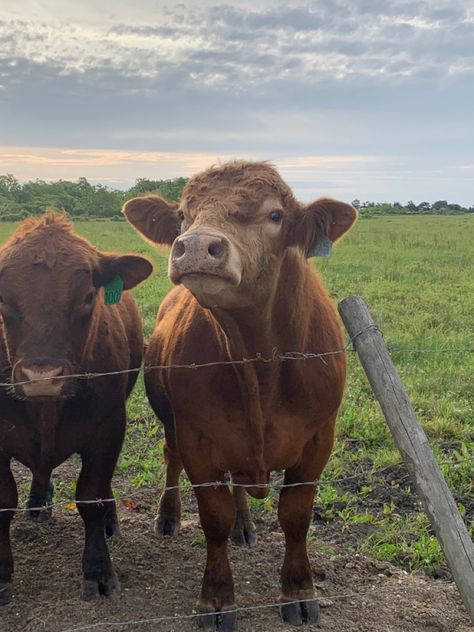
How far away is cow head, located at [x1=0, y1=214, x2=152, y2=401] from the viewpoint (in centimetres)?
347

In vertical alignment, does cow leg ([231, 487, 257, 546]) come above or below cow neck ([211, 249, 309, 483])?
below

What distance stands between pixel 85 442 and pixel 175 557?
3.12ft

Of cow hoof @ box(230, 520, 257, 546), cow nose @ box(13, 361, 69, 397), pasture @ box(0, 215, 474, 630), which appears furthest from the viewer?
cow hoof @ box(230, 520, 257, 546)

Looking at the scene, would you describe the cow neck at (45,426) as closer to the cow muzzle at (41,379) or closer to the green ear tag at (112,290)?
the cow muzzle at (41,379)

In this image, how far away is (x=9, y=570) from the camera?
158 inches

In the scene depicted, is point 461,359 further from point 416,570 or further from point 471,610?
point 471,610

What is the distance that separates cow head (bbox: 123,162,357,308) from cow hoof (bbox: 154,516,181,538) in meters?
1.98

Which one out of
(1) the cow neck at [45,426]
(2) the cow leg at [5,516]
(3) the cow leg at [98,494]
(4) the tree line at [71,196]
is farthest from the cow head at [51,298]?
(4) the tree line at [71,196]

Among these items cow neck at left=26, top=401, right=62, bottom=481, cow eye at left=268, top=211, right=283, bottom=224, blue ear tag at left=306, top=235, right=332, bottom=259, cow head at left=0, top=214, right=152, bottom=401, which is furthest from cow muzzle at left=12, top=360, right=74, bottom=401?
blue ear tag at left=306, top=235, right=332, bottom=259

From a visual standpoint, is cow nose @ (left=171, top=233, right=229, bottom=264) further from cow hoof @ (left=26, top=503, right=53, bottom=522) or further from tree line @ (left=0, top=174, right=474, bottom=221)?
tree line @ (left=0, top=174, right=474, bottom=221)

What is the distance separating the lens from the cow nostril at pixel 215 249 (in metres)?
2.72

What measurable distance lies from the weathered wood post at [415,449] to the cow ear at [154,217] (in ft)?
3.45

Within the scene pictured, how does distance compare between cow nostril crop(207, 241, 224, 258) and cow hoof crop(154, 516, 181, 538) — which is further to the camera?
cow hoof crop(154, 516, 181, 538)

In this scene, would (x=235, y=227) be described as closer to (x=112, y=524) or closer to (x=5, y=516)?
(x=5, y=516)
